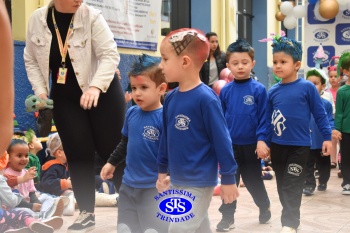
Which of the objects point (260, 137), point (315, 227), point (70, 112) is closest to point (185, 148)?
point (70, 112)

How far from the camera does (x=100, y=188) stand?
21.9 feet

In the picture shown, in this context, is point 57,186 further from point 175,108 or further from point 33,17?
point 175,108

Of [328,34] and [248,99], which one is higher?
[328,34]

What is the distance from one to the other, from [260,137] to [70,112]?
4.38 ft

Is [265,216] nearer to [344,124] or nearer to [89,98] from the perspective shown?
[89,98]

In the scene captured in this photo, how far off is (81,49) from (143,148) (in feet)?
3.24

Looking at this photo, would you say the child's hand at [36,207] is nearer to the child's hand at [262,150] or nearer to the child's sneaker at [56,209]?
the child's sneaker at [56,209]

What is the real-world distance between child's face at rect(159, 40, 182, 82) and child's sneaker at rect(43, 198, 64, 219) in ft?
7.51

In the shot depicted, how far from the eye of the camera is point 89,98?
13.6 ft

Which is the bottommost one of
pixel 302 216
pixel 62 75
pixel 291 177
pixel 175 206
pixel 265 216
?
pixel 302 216

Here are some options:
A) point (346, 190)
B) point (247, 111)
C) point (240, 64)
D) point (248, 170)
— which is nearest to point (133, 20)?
point (346, 190)

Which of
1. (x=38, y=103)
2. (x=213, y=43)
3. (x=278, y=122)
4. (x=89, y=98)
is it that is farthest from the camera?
(x=213, y=43)

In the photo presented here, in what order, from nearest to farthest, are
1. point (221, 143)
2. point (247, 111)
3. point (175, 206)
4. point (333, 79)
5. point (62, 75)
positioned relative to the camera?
point (221, 143), point (175, 206), point (62, 75), point (247, 111), point (333, 79)

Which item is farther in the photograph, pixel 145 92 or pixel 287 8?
pixel 287 8
